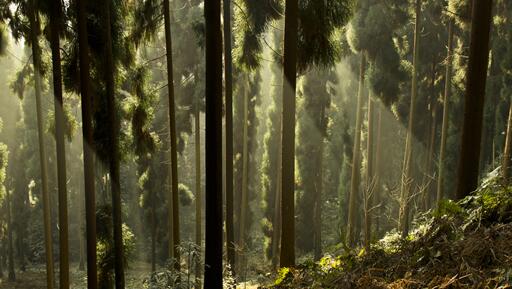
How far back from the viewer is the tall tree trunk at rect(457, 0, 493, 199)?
8000 millimetres

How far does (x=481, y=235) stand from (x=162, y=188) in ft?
78.6

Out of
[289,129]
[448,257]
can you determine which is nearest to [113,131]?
[289,129]

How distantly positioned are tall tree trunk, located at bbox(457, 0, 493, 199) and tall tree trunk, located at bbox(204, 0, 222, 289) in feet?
13.1

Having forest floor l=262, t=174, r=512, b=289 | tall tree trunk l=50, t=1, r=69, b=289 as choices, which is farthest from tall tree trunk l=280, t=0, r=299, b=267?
tall tree trunk l=50, t=1, r=69, b=289

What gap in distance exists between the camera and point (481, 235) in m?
4.96

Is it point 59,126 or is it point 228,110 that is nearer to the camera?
point 59,126

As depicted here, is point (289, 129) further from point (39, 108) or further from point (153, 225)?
point (153, 225)

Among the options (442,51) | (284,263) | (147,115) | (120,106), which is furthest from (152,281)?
(442,51)

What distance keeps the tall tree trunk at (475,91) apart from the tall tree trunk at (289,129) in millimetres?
2837

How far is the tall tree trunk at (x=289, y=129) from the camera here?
8570mm

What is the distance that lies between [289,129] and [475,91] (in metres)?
3.12

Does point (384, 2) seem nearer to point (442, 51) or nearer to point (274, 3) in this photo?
point (442, 51)

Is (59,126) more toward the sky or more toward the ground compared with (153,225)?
more toward the sky

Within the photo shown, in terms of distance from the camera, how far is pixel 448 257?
4.94 meters
